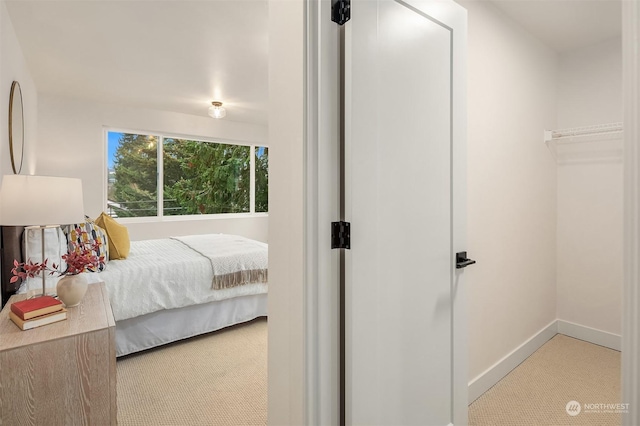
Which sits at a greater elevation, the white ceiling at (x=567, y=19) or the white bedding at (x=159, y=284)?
the white ceiling at (x=567, y=19)

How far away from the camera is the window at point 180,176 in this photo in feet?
16.4

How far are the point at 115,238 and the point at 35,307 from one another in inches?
64.7

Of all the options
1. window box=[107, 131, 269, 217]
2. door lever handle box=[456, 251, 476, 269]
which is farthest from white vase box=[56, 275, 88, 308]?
window box=[107, 131, 269, 217]

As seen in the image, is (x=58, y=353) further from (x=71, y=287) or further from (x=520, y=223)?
(x=520, y=223)

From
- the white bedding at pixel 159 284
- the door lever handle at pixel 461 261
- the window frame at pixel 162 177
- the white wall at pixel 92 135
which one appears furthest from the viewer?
the window frame at pixel 162 177

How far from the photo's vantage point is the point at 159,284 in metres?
2.84

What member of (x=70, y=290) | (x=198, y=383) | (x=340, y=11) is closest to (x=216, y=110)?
(x=70, y=290)

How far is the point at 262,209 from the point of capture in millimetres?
6516

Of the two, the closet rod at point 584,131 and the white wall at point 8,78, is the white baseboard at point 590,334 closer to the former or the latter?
the closet rod at point 584,131

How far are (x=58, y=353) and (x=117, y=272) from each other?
1293mm

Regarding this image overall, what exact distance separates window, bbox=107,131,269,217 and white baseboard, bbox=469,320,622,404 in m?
3.22

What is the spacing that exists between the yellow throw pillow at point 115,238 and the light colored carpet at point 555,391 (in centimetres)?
298

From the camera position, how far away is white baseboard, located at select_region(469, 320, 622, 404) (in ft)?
7.01

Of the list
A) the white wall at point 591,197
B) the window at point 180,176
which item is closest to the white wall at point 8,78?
the window at point 180,176
